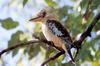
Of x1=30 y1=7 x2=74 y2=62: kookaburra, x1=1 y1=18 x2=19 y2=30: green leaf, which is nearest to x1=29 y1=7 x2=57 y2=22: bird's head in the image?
x1=30 y1=7 x2=74 y2=62: kookaburra

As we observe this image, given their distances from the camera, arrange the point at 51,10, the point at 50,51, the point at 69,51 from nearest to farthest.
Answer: the point at 69,51
the point at 50,51
the point at 51,10

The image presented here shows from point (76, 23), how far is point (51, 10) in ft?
0.72

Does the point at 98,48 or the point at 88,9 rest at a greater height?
the point at 88,9

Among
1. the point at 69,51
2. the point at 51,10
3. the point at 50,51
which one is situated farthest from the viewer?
the point at 51,10

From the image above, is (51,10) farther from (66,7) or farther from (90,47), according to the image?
(90,47)

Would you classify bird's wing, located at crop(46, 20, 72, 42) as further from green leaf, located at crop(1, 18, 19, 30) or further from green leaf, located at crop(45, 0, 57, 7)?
green leaf, located at crop(1, 18, 19, 30)

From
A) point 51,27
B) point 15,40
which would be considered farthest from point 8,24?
point 51,27

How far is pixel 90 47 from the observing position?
1024 millimetres

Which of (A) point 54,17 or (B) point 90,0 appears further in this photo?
(A) point 54,17

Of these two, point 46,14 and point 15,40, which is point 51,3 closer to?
point 46,14

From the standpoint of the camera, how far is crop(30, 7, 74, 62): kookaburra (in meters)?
1.17

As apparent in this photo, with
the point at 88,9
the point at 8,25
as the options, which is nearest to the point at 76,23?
the point at 88,9

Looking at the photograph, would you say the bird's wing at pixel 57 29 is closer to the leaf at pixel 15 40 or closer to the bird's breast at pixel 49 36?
the bird's breast at pixel 49 36

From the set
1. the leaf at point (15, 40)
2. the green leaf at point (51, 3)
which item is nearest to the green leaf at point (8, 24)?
the leaf at point (15, 40)
